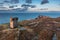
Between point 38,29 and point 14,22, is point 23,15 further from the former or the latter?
point 38,29

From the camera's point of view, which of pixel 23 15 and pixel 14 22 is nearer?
pixel 14 22

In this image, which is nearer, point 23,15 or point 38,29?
point 38,29

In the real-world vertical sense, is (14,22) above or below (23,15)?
below

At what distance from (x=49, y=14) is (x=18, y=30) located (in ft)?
3.08

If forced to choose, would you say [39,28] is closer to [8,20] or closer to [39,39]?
[39,39]

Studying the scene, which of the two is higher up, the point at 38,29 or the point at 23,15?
the point at 23,15

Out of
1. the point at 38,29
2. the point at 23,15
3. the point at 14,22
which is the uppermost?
the point at 23,15

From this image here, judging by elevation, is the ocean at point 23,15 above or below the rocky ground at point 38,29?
above

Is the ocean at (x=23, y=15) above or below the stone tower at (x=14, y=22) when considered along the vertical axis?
above

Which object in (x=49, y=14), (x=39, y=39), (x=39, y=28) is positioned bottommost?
(x=39, y=39)

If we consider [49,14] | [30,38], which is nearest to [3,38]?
[30,38]

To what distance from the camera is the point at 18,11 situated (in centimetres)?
Result: 384

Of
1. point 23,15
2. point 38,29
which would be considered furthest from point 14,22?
point 38,29

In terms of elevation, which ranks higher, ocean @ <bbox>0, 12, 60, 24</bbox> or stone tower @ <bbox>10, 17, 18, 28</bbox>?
ocean @ <bbox>0, 12, 60, 24</bbox>
